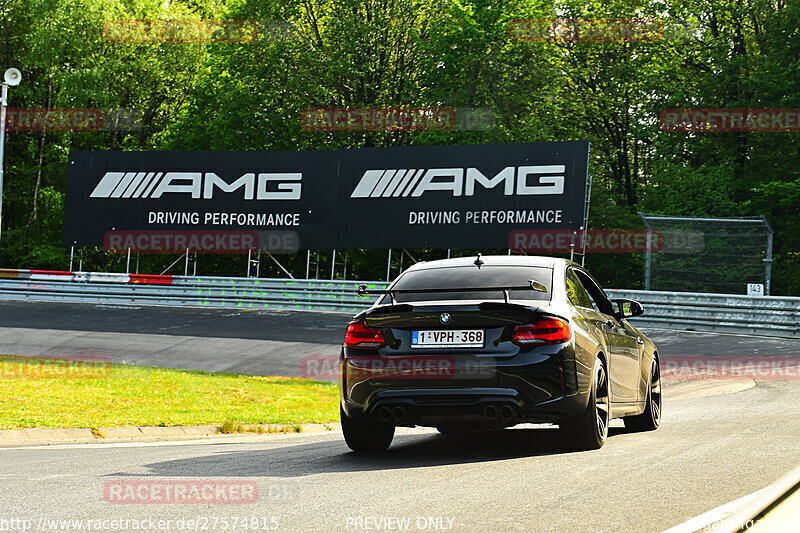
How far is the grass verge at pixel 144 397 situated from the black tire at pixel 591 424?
4980mm

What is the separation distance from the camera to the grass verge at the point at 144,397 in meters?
11.5

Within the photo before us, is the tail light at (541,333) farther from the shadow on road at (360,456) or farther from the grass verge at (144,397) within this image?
Result: the grass verge at (144,397)

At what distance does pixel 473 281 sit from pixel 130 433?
4819 mm

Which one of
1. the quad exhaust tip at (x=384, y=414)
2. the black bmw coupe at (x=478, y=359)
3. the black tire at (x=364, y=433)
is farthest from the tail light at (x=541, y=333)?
the black tire at (x=364, y=433)

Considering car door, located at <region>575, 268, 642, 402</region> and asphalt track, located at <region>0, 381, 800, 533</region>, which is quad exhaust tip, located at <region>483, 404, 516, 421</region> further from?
car door, located at <region>575, 268, 642, 402</region>

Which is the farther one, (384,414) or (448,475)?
(384,414)

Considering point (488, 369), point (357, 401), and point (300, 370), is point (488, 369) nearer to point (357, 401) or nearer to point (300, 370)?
point (357, 401)

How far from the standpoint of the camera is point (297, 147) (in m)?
42.6

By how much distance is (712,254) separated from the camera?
24.9 metres

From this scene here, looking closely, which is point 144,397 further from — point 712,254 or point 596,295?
point 712,254

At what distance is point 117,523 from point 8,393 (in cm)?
872

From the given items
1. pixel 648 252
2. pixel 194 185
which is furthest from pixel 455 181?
pixel 194 185

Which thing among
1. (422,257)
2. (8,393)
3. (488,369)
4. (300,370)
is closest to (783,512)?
(488,369)

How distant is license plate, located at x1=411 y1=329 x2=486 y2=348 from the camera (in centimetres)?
728
